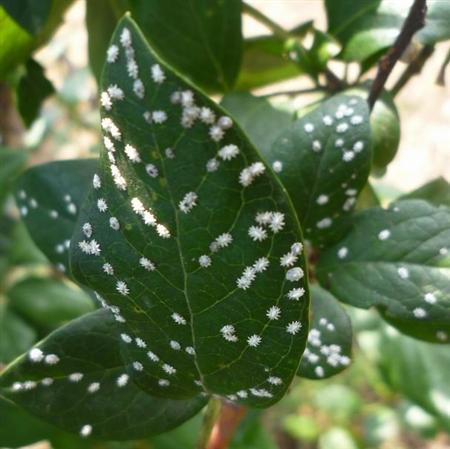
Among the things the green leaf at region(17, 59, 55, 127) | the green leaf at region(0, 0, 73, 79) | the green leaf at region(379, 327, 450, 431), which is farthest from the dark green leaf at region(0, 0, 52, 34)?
the green leaf at region(379, 327, 450, 431)

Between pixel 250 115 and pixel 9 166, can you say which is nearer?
pixel 250 115

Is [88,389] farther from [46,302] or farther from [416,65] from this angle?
[46,302]

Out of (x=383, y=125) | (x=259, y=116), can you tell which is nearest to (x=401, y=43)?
(x=383, y=125)

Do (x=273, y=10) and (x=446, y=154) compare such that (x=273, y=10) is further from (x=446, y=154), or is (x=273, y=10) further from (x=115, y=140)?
(x=115, y=140)

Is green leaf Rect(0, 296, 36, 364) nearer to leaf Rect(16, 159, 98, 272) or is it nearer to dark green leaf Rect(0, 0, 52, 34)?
leaf Rect(16, 159, 98, 272)

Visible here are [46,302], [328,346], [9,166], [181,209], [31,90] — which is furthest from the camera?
[46,302]

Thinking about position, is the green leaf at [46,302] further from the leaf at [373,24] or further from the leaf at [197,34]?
the leaf at [373,24]

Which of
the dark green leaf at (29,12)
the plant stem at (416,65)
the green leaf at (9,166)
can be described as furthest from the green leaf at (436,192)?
the green leaf at (9,166)
